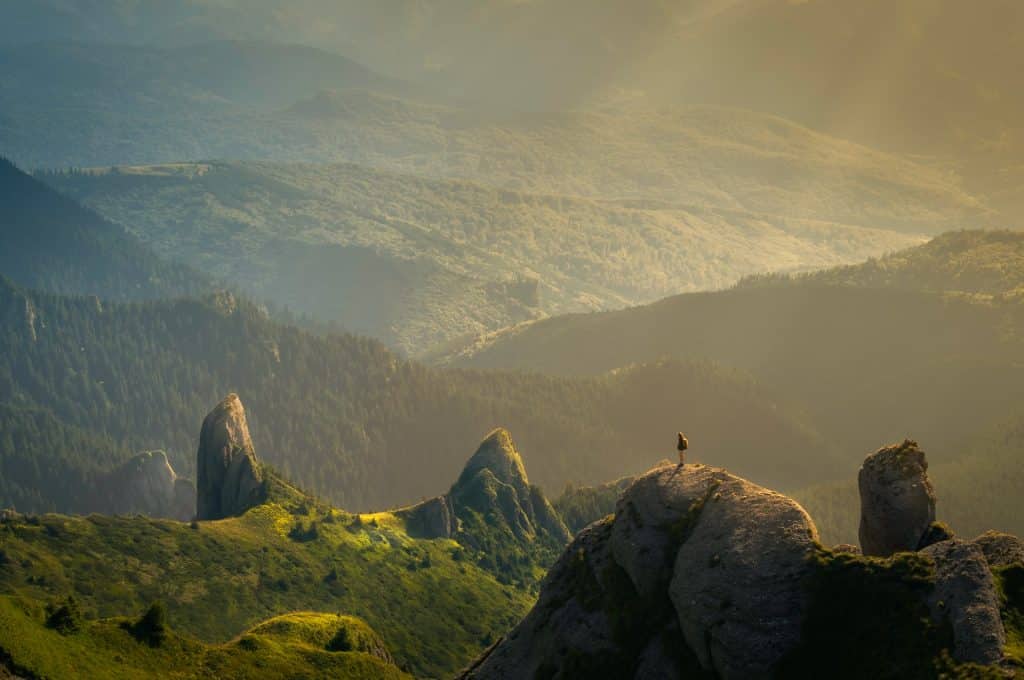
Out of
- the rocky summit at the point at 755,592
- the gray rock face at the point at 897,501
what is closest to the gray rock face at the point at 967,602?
the rocky summit at the point at 755,592

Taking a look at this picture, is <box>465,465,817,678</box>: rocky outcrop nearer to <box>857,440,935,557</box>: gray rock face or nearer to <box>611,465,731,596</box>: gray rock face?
<box>611,465,731,596</box>: gray rock face

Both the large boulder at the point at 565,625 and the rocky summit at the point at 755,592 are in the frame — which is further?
the large boulder at the point at 565,625

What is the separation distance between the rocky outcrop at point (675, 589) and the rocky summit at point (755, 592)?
11cm

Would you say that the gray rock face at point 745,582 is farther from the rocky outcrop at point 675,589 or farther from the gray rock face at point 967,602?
the gray rock face at point 967,602

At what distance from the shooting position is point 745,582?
88.3 m

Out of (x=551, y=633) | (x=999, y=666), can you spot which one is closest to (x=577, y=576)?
(x=551, y=633)

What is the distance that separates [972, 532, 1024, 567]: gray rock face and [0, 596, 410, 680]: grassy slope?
79.9m

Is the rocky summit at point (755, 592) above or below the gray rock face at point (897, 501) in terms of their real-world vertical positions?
below

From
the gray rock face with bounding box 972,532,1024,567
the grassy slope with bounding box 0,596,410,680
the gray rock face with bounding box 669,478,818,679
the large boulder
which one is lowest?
the grassy slope with bounding box 0,596,410,680

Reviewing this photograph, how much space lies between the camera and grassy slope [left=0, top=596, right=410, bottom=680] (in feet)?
373

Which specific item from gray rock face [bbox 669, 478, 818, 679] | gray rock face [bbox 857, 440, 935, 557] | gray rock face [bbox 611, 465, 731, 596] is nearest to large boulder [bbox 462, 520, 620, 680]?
gray rock face [bbox 611, 465, 731, 596]

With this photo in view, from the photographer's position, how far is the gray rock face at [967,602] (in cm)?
7825

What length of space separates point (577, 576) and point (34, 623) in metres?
56.3

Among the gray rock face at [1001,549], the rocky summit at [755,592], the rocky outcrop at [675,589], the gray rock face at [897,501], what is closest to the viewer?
the rocky summit at [755,592]
